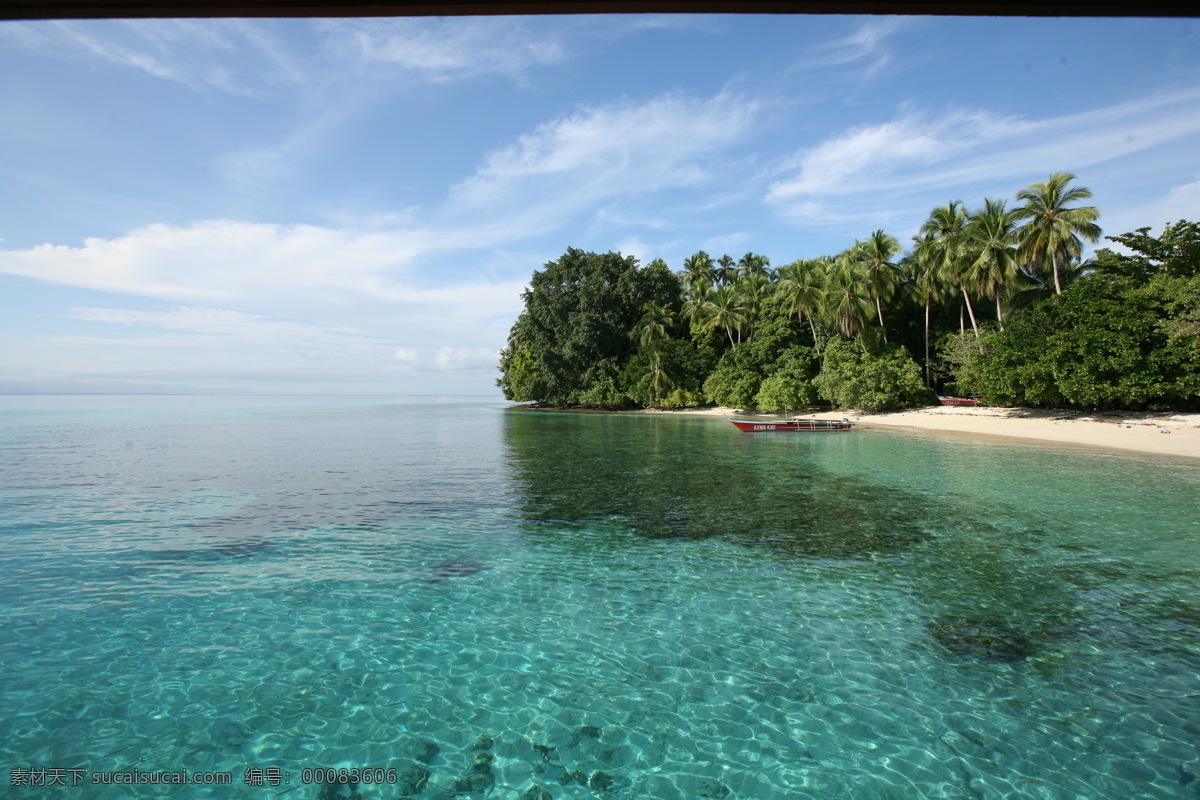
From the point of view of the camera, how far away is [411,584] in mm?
8672

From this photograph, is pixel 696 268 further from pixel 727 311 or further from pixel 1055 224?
pixel 1055 224

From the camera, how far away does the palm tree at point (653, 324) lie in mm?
60312

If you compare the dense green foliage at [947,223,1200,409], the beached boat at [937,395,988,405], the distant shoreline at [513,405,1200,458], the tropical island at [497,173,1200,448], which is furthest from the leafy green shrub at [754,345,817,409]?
the dense green foliage at [947,223,1200,409]

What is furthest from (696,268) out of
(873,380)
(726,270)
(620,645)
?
(620,645)

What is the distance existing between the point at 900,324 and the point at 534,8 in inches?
2131

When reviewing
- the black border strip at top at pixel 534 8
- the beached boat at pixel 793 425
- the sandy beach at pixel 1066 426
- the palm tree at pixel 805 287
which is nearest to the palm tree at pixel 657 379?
the palm tree at pixel 805 287

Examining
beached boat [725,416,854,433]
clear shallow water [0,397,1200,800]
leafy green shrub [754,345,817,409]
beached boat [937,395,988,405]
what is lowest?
clear shallow water [0,397,1200,800]

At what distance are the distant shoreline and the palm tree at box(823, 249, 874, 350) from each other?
7210mm

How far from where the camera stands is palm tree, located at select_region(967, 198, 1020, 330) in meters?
35.8

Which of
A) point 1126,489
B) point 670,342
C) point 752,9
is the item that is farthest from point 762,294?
point 752,9

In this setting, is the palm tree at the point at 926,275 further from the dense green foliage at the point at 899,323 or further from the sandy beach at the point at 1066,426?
the sandy beach at the point at 1066,426

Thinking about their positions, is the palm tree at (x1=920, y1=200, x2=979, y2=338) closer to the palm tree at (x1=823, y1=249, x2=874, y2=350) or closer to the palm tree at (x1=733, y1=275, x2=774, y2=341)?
the palm tree at (x1=823, y1=249, x2=874, y2=350)

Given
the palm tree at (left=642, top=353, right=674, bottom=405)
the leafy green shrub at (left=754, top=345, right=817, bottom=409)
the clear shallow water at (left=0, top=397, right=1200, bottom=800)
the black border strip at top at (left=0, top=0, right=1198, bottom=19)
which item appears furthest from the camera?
the palm tree at (left=642, top=353, right=674, bottom=405)

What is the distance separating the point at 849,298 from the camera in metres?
42.7
